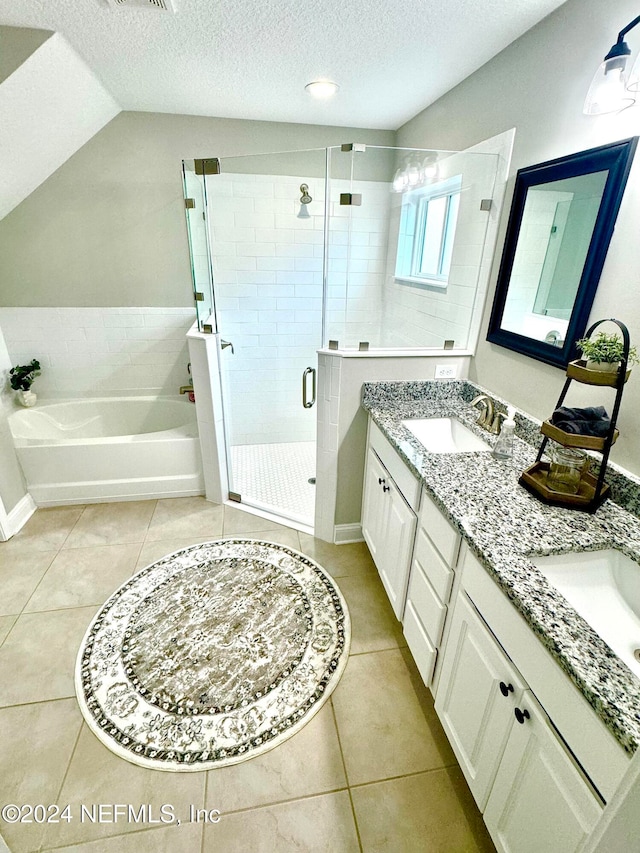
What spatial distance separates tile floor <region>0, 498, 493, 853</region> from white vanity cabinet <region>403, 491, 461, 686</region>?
0.25 m

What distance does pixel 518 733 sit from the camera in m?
0.91

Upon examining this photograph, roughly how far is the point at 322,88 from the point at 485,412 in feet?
6.60

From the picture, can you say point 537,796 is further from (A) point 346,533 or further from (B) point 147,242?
(B) point 147,242

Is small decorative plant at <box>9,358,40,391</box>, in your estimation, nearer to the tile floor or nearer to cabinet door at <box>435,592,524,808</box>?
the tile floor

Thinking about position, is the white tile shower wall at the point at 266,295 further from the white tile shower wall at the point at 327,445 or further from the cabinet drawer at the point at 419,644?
the cabinet drawer at the point at 419,644

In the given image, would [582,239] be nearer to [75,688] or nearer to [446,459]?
[446,459]

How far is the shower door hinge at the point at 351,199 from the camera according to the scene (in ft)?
6.45

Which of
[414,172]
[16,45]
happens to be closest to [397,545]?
[414,172]

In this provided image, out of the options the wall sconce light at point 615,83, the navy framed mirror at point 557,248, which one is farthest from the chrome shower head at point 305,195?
the wall sconce light at point 615,83

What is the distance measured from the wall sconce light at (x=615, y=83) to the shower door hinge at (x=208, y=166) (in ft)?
6.08

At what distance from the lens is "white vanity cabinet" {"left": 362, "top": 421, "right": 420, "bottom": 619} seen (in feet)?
5.12

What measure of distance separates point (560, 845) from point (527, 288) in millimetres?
1711

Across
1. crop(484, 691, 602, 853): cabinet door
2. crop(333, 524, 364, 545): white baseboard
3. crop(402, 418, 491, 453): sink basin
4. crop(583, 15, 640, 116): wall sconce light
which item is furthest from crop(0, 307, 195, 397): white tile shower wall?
crop(484, 691, 602, 853): cabinet door

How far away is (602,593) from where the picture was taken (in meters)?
1.04
